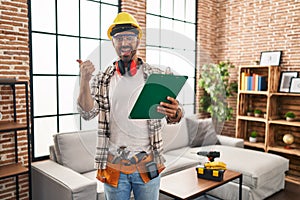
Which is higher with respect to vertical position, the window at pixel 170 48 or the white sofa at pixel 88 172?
the window at pixel 170 48

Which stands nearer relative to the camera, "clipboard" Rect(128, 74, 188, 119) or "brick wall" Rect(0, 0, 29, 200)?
"clipboard" Rect(128, 74, 188, 119)

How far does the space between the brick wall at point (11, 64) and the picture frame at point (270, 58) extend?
3205mm

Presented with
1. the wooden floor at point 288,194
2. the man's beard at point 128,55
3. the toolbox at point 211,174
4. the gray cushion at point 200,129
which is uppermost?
the man's beard at point 128,55

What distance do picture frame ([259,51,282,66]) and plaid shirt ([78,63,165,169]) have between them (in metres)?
3.53

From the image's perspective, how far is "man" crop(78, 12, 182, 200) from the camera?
0.67 m

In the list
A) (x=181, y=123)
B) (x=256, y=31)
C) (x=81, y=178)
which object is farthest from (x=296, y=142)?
(x=181, y=123)

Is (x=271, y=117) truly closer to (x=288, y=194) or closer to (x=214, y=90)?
(x=288, y=194)

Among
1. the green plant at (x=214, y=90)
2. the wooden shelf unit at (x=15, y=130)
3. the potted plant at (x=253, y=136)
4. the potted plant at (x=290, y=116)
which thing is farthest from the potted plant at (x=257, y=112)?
the green plant at (x=214, y=90)

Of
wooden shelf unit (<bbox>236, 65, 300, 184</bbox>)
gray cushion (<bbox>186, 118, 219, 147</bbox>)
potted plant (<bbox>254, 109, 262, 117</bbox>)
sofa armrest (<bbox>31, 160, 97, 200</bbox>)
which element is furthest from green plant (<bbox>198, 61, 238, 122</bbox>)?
potted plant (<bbox>254, 109, 262, 117</bbox>)

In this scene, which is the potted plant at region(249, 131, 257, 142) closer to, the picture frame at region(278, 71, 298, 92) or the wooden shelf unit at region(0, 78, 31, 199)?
the picture frame at region(278, 71, 298, 92)

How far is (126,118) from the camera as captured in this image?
2.42ft

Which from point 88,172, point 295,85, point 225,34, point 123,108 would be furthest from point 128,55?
point 225,34

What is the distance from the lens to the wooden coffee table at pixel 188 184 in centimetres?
209

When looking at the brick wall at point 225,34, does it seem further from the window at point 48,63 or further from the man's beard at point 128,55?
the man's beard at point 128,55
